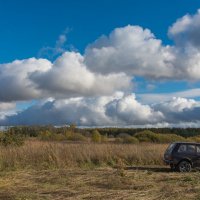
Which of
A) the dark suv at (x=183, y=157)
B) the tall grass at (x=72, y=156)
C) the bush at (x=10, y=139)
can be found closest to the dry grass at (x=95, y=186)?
the dark suv at (x=183, y=157)

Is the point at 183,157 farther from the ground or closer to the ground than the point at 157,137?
closer to the ground

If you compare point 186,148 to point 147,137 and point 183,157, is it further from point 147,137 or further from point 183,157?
point 147,137

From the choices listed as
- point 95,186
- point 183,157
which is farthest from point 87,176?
point 183,157

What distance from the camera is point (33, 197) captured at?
13898 millimetres

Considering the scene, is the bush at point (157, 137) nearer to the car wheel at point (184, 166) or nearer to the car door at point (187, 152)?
the car door at point (187, 152)

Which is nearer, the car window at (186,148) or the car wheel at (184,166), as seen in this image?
the car wheel at (184,166)

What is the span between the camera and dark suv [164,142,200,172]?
79.8 feet

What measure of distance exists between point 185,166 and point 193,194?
9744mm

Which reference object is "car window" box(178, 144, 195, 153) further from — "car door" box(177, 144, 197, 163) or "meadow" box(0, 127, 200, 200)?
"meadow" box(0, 127, 200, 200)

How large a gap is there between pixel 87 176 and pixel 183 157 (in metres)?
6.58

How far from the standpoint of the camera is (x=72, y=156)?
90.9 ft

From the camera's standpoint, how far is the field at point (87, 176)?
48.8ft

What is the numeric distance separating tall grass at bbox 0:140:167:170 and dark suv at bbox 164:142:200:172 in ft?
8.81

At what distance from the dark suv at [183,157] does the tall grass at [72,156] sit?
269 cm
